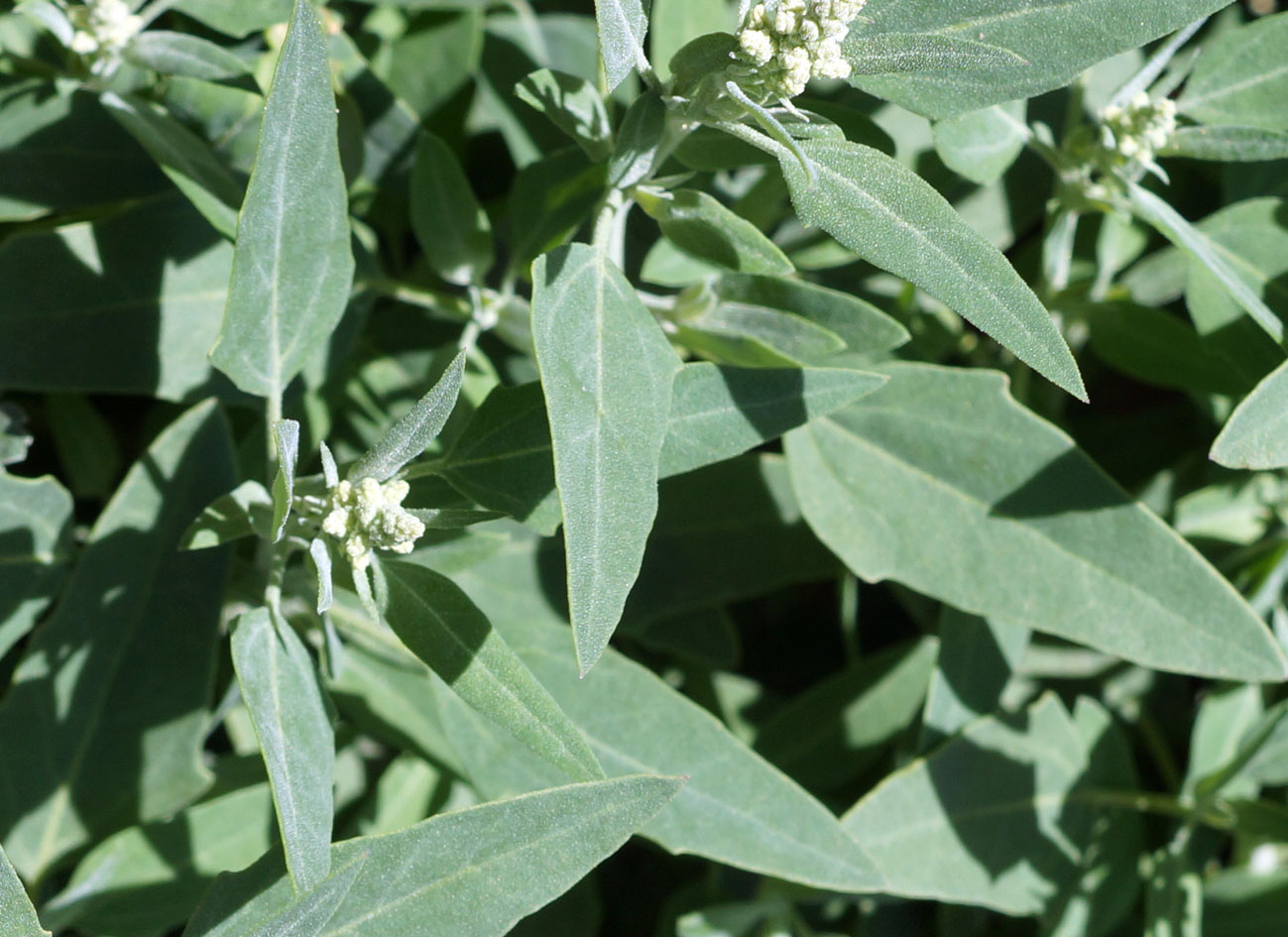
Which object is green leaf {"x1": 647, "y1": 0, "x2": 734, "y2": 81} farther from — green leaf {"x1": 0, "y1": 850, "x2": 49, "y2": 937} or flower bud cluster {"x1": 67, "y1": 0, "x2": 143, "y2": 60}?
green leaf {"x1": 0, "y1": 850, "x2": 49, "y2": 937}

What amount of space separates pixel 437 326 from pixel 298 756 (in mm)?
917

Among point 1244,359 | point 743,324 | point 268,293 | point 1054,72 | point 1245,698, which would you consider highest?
point 1054,72

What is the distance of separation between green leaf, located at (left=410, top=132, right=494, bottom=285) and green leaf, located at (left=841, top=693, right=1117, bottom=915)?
1025mm

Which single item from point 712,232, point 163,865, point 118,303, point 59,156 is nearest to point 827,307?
point 712,232

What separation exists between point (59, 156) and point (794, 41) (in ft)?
3.84

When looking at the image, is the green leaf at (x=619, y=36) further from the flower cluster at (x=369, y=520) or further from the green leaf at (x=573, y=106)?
the flower cluster at (x=369, y=520)

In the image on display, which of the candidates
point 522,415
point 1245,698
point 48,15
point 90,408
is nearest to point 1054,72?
point 522,415

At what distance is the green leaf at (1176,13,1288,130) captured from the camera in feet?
5.73

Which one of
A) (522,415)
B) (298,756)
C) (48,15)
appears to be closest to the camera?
(298,756)

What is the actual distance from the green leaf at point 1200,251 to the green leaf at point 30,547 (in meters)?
1.55

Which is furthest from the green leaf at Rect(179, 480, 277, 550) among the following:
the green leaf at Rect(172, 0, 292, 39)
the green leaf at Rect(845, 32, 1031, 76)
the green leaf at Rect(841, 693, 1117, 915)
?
the green leaf at Rect(841, 693, 1117, 915)

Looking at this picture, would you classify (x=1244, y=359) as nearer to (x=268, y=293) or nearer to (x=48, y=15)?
(x=268, y=293)

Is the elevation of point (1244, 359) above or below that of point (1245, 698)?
above

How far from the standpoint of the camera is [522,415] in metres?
1.38
